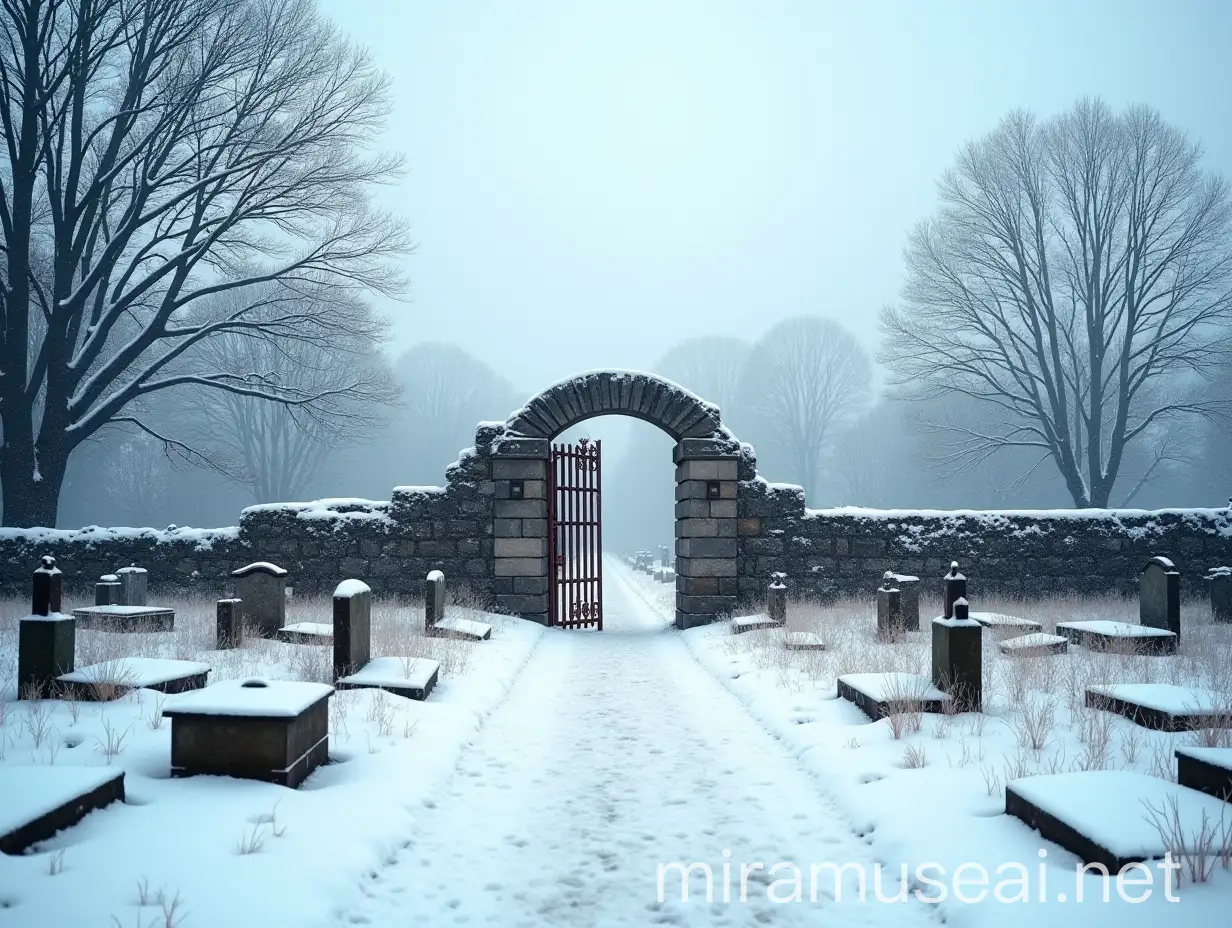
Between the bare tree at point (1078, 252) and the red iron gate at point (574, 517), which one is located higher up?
the bare tree at point (1078, 252)

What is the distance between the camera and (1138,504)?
127 feet

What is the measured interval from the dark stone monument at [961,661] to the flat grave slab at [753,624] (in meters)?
4.55

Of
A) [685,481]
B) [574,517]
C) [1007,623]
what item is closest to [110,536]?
[574,517]

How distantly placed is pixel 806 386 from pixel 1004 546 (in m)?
29.9

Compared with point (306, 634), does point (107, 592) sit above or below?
above

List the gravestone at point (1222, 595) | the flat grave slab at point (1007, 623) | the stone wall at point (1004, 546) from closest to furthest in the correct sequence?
the flat grave slab at point (1007, 623) < the gravestone at point (1222, 595) < the stone wall at point (1004, 546)

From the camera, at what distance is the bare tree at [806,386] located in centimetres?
4178

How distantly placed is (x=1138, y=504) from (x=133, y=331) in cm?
4522

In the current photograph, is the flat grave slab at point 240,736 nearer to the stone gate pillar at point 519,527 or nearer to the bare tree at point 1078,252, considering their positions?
the stone gate pillar at point 519,527

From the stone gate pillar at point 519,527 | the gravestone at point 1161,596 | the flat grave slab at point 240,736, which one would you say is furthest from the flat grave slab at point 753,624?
the flat grave slab at point 240,736

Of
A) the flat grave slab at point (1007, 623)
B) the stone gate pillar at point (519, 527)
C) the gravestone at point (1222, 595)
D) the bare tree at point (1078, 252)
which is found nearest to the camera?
the flat grave slab at point (1007, 623)

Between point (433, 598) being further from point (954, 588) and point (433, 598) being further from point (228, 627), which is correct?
point (954, 588)

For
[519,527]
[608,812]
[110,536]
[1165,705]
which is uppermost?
[519,527]

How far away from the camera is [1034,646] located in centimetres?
849
